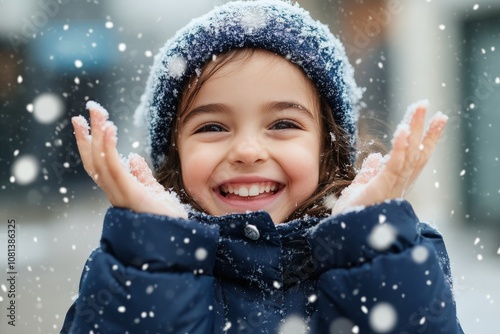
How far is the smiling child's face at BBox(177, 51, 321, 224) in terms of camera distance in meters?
2.16

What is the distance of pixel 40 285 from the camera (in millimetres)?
6211

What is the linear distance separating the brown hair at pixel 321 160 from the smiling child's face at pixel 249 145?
0.03 m

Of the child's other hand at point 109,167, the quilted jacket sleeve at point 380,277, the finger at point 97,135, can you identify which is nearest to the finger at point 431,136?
the quilted jacket sleeve at point 380,277

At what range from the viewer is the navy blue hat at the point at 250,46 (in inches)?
93.4

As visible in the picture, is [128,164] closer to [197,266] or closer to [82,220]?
[197,266]

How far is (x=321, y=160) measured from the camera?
2.39 m

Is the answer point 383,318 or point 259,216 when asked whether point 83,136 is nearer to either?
point 259,216

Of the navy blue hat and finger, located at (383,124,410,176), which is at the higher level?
the navy blue hat

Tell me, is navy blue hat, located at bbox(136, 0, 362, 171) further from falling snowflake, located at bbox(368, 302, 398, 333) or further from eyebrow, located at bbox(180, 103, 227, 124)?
falling snowflake, located at bbox(368, 302, 398, 333)

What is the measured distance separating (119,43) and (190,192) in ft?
31.0

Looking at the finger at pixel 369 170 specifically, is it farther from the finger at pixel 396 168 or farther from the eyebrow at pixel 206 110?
the eyebrow at pixel 206 110

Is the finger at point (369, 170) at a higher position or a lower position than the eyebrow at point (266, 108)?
lower

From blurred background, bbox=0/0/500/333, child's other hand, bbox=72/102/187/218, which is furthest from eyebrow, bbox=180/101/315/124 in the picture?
blurred background, bbox=0/0/500/333

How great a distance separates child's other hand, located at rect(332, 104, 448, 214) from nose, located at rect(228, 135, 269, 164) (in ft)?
1.01
